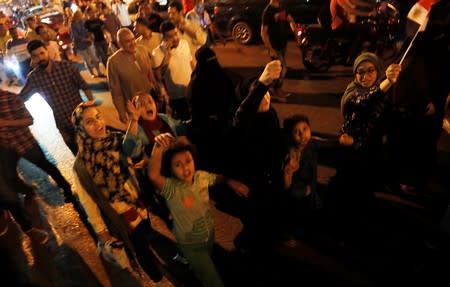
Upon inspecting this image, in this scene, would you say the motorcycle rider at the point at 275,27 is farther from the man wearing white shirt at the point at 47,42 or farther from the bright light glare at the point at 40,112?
the bright light glare at the point at 40,112

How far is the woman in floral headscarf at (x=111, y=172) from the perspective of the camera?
126 inches

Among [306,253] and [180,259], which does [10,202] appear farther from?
[306,253]

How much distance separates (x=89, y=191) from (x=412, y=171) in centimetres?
336

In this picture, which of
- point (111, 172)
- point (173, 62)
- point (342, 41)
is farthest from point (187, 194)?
point (342, 41)

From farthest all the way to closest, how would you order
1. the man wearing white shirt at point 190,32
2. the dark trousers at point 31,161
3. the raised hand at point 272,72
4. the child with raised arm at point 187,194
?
the man wearing white shirt at point 190,32 → the dark trousers at point 31,161 → the raised hand at point 272,72 → the child with raised arm at point 187,194

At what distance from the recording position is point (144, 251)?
3590 mm

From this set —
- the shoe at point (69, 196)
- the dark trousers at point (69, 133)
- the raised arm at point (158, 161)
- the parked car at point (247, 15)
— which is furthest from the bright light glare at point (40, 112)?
the raised arm at point (158, 161)

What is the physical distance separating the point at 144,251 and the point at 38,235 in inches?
73.4

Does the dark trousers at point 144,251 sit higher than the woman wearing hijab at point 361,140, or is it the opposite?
the woman wearing hijab at point 361,140

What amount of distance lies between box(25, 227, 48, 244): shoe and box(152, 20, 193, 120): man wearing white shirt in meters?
2.53

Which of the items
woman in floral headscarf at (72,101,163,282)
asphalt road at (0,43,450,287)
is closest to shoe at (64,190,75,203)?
asphalt road at (0,43,450,287)

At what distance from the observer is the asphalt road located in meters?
3.57

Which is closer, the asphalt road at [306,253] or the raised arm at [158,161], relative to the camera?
the raised arm at [158,161]

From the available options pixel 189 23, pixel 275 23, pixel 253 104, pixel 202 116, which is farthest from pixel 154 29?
pixel 253 104
